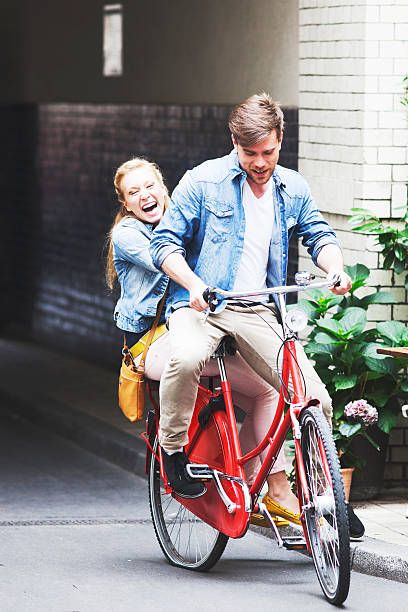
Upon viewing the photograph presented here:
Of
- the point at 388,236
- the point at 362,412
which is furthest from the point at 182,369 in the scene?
the point at 388,236

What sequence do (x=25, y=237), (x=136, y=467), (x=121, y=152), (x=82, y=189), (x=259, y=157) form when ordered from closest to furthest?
(x=259, y=157) < (x=136, y=467) < (x=121, y=152) < (x=82, y=189) < (x=25, y=237)

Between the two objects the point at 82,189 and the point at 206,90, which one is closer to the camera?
the point at 206,90

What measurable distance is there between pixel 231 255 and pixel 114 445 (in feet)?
13.9

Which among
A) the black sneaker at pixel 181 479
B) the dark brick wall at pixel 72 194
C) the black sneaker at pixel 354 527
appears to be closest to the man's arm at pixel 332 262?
the black sneaker at pixel 354 527

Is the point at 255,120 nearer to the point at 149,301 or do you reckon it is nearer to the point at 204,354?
the point at 204,354

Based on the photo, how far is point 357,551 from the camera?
6898 mm

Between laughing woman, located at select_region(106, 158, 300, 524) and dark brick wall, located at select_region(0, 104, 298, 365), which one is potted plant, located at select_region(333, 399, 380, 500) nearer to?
laughing woman, located at select_region(106, 158, 300, 524)

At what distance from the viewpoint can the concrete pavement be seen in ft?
22.6

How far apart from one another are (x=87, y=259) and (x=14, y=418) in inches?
123

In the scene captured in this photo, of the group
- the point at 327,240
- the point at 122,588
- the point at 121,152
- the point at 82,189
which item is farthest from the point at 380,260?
the point at 82,189

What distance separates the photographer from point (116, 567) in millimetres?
6906

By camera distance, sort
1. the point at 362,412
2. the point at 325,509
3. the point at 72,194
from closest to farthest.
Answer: the point at 325,509
the point at 362,412
the point at 72,194

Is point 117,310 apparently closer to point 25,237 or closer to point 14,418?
point 14,418

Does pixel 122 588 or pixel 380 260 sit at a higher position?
pixel 380 260
